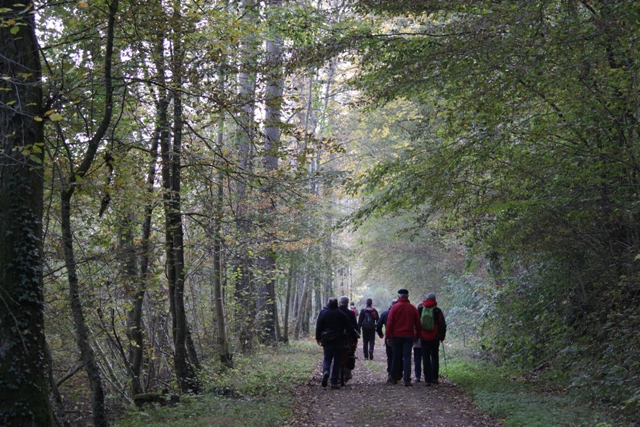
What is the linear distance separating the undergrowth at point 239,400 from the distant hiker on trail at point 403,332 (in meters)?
2.28

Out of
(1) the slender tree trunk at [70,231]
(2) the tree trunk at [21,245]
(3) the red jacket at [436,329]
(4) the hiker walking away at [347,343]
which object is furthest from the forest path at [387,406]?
(2) the tree trunk at [21,245]

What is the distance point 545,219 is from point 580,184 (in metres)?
1.07

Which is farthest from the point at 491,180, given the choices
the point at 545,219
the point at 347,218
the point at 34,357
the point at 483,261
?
the point at 483,261

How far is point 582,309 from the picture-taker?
11.6 metres

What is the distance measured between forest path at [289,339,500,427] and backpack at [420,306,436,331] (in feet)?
4.12

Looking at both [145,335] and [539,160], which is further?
[145,335]

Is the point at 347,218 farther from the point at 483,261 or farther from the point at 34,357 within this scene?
the point at 483,261

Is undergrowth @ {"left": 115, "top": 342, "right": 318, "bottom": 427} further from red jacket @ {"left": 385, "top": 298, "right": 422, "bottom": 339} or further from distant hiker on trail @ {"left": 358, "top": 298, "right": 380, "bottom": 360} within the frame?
distant hiker on trail @ {"left": 358, "top": 298, "right": 380, "bottom": 360}

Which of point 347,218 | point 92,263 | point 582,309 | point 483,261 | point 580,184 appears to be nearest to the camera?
→ point 580,184

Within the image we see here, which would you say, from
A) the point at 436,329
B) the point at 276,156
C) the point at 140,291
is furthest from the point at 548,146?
the point at 140,291

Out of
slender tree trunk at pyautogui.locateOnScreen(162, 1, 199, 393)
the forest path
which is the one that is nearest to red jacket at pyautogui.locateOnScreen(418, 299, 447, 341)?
the forest path

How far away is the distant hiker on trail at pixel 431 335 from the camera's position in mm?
11922

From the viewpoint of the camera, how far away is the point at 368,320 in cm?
1777

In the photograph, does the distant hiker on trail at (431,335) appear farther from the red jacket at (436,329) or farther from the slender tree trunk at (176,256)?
the slender tree trunk at (176,256)
